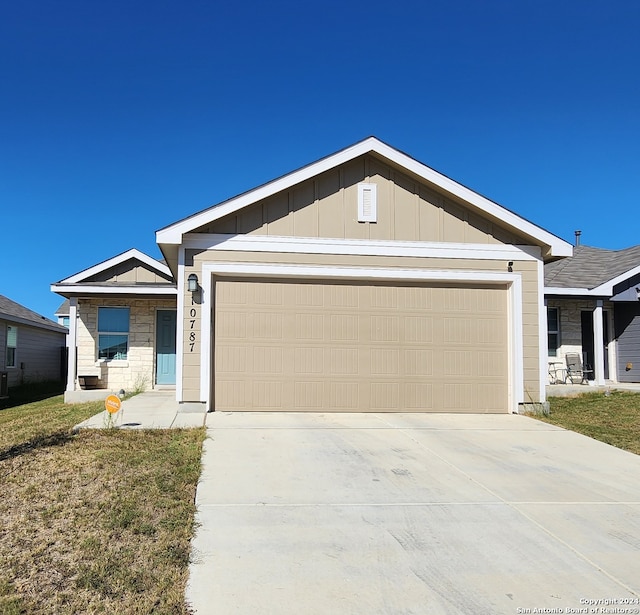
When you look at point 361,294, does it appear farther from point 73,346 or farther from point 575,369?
point 73,346

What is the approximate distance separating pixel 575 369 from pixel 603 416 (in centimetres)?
492

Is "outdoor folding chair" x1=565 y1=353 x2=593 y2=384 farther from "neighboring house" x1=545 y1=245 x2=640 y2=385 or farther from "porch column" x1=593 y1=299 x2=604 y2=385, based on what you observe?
"porch column" x1=593 y1=299 x2=604 y2=385

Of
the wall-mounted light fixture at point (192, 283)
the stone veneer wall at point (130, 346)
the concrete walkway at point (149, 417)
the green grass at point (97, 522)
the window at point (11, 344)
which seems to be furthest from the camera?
the window at point (11, 344)

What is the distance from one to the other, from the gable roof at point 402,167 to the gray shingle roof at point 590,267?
4179mm

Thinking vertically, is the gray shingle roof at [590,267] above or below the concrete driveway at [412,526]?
above

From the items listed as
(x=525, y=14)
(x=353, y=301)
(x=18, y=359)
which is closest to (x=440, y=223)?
(x=353, y=301)

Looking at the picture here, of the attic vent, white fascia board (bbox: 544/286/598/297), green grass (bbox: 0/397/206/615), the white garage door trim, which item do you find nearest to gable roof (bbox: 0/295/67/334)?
the white garage door trim

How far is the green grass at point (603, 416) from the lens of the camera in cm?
802

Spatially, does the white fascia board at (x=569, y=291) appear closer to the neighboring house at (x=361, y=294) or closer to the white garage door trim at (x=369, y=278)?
the neighboring house at (x=361, y=294)

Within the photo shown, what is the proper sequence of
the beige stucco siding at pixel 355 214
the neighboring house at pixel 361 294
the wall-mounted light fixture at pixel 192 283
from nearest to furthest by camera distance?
the wall-mounted light fixture at pixel 192 283 → the neighboring house at pixel 361 294 → the beige stucco siding at pixel 355 214

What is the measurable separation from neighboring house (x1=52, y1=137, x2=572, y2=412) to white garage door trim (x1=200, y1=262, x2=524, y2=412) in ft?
0.07

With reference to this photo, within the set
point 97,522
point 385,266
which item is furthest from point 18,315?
point 97,522

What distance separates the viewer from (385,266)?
976 centimetres

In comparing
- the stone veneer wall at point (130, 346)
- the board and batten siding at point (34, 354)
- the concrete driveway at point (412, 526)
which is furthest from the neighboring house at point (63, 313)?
the concrete driveway at point (412, 526)
